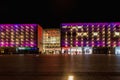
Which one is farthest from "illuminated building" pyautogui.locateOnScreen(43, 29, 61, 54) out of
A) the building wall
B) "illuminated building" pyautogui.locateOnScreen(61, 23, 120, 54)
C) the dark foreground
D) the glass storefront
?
the dark foreground

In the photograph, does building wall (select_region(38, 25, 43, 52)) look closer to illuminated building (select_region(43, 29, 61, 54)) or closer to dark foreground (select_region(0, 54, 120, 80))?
illuminated building (select_region(43, 29, 61, 54))

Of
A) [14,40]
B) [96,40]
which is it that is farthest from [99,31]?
[14,40]

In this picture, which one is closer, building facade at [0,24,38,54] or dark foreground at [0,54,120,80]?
dark foreground at [0,54,120,80]

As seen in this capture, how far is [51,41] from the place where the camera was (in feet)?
625

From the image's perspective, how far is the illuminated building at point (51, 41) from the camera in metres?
187

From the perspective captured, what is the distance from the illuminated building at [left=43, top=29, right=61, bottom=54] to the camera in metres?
187

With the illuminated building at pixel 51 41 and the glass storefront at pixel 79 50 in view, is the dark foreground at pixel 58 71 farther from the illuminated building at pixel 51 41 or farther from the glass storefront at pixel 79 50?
the illuminated building at pixel 51 41

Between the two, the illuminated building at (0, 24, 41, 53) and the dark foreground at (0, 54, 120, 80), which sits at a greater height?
the illuminated building at (0, 24, 41, 53)

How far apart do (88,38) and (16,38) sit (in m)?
47.0

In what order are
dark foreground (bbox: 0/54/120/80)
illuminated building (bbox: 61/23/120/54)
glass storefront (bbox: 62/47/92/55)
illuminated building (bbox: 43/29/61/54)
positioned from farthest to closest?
illuminated building (bbox: 43/29/61/54) < glass storefront (bbox: 62/47/92/55) < illuminated building (bbox: 61/23/120/54) < dark foreground (bbox: 0/54/120/80)

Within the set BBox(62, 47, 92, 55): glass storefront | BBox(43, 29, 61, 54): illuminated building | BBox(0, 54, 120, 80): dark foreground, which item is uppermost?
BBox(43, 29, 61, 54): illuminated building

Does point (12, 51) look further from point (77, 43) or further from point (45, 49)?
point (77, 43)

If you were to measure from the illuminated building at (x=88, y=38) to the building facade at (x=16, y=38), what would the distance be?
21597mm

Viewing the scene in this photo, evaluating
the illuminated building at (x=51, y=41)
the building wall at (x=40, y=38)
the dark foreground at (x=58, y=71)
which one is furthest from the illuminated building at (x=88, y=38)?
the dark foreground at (x=58, y=71)
